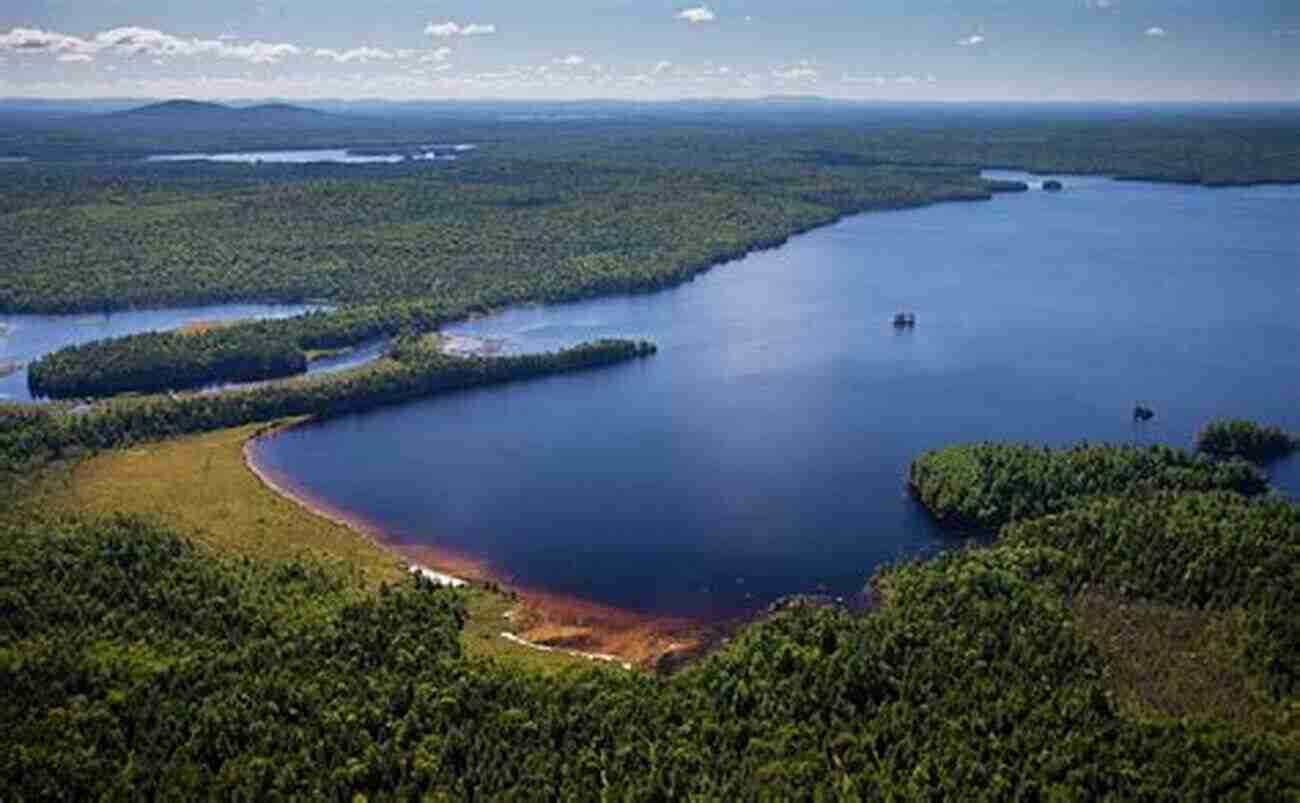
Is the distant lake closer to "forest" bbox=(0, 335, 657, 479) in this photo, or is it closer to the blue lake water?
"forest" bbox=(0, 335, 657, 479)

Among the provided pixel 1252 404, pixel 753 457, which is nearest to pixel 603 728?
pixel 753 457

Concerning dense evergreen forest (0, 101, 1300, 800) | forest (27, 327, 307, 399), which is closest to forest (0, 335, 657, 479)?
forest (27, 327, 307, 399)

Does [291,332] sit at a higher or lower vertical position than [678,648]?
higher

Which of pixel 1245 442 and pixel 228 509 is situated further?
pixel 1245 442

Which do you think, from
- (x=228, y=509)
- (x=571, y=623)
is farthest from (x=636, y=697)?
(x=228, y=509)

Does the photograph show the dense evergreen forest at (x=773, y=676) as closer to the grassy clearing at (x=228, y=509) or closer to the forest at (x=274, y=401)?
the grassy clearing at (x=228, y=509)

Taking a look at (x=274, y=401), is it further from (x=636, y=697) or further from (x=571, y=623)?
(x=636, y=697)

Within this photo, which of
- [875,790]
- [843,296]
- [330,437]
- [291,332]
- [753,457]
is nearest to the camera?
[875,790]

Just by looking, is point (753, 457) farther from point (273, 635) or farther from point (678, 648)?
point (273, 635)
